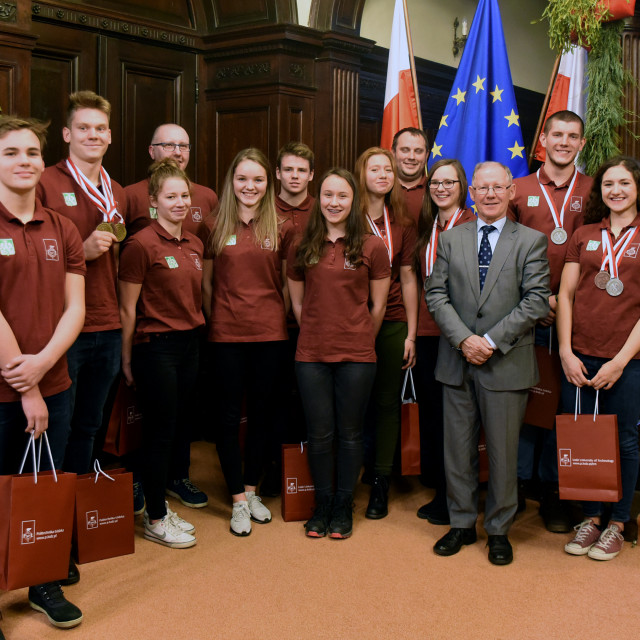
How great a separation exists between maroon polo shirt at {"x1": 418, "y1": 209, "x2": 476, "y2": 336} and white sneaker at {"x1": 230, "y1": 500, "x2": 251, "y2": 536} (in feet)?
3.50

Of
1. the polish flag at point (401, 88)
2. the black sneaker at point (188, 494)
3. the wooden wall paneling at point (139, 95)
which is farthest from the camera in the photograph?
the polish flag at point (401, 88)

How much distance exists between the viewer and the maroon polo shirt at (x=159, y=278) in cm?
306

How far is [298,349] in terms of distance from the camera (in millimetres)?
3297

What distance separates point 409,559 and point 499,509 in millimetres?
405

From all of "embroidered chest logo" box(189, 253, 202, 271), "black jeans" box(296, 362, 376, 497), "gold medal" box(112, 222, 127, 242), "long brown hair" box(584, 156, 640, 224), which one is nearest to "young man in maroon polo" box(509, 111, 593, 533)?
"long brown hair" box(584, 156, 640, 224)

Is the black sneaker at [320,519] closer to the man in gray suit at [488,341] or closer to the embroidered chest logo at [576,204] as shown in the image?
the man in gray suit at [488,341]

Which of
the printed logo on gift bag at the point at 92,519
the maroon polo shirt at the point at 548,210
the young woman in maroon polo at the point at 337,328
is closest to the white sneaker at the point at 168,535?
the printed logo on gift bag at the point at 92,519

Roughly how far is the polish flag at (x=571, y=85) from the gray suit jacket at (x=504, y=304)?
1.38m

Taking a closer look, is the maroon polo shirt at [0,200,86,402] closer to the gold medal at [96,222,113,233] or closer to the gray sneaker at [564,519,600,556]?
the gold medal at [96,222,113,233]

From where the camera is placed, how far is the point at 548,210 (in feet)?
11.4

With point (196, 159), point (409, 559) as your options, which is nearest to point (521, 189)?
point (409, 559)

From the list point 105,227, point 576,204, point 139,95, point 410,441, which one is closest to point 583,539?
point 410,441

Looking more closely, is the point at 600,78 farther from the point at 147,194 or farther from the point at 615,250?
the point at 147,194

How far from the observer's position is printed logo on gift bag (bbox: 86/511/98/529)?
2.96 m
